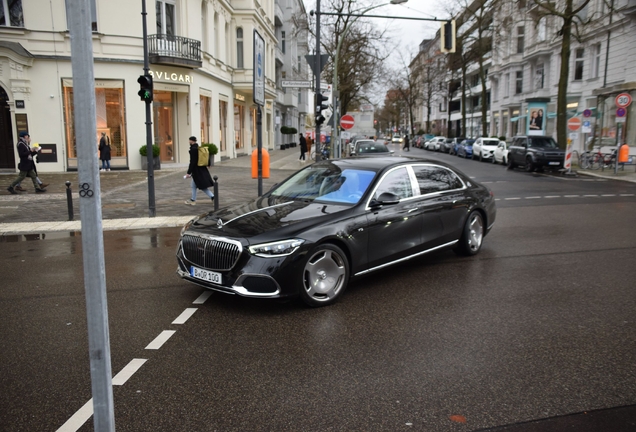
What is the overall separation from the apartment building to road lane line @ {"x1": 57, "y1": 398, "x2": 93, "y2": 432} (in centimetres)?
2176

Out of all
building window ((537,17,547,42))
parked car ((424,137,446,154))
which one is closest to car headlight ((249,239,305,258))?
building window ((537,17,547,42))

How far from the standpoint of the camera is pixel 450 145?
2037 inches

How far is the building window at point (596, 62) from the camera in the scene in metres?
36.4

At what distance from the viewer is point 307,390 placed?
3799 millimetres

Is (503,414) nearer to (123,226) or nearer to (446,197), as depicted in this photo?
(446,197)

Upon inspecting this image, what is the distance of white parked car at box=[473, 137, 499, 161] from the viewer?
36.9m

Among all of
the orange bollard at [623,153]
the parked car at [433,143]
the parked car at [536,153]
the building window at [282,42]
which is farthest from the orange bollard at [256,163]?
the parked car at [433,143]

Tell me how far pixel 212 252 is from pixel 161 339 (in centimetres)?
108

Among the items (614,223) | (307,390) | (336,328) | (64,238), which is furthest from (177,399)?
(614,223)

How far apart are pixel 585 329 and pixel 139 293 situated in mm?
4759

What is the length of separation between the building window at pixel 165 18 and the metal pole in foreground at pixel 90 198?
24526mm

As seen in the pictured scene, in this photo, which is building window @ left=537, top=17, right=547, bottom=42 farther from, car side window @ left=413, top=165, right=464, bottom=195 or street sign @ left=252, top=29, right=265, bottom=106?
car side window @ left=413, top=165, right=464, bottom=195

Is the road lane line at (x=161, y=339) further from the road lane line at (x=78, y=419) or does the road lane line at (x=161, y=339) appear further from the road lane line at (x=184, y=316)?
A: the road lane line at (x=78, y=419)

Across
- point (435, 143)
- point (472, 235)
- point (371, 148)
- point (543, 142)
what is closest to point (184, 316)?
point (472, 235)
